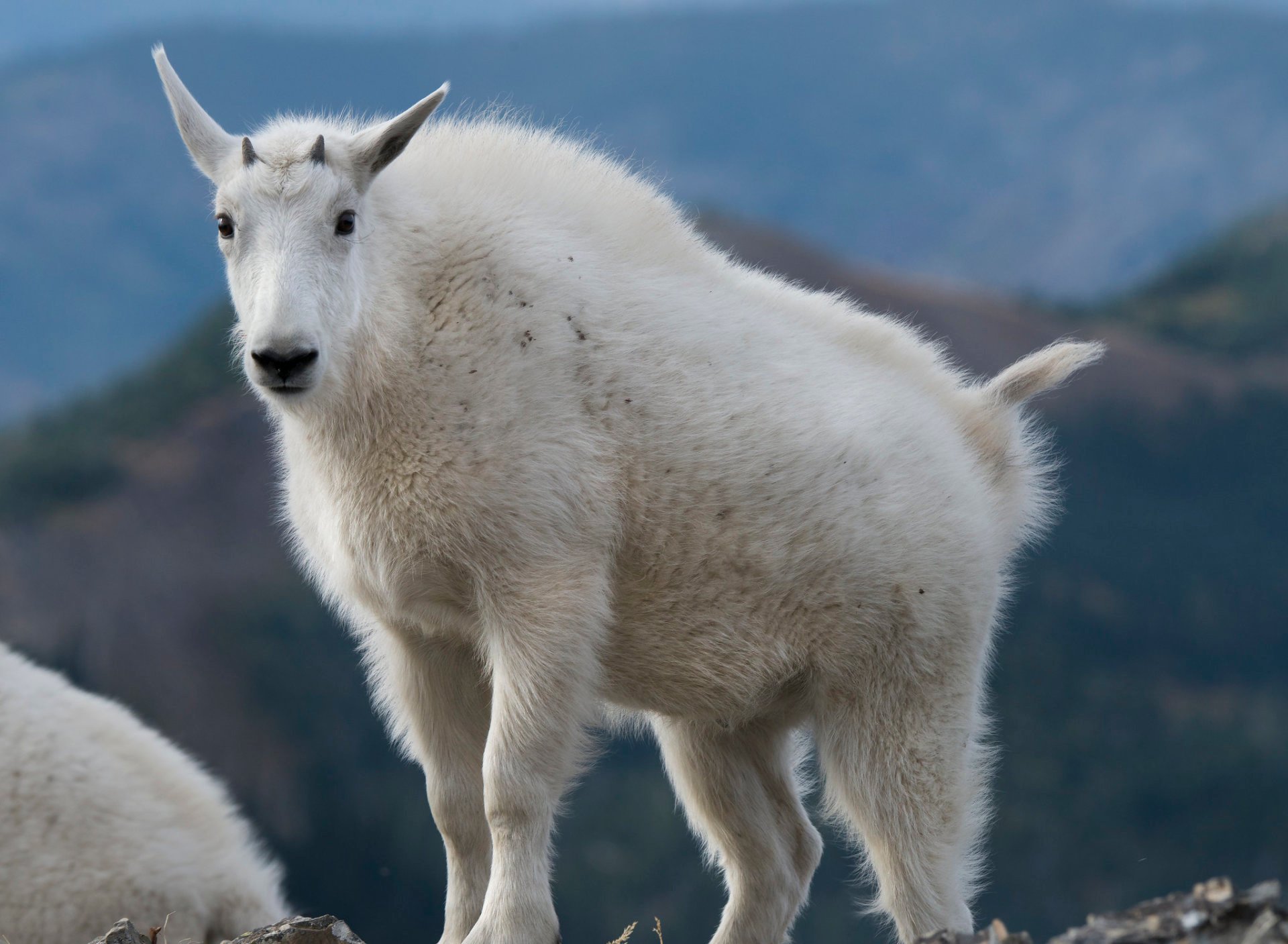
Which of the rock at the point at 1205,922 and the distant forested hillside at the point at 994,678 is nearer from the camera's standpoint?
the rock at the point at 1205,922

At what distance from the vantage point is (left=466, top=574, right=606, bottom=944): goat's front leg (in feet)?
14.8

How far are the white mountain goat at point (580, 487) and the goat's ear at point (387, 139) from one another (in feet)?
0.04

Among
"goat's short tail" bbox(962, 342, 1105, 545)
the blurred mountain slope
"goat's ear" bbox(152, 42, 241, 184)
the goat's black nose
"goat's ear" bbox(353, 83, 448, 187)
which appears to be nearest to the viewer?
the goat's black nose

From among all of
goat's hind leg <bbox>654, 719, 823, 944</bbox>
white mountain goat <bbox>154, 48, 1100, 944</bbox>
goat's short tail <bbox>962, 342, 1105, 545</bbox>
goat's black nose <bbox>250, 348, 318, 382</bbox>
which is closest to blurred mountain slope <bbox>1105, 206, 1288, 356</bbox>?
goat's short tail <bbox>962, 342, 1105, 545</bbox>

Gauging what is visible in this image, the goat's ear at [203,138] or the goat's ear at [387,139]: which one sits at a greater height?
the goat's ear at [203,138]

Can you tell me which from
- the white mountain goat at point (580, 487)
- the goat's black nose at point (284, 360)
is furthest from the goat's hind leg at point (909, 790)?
the goat's black nose at point (284, 360)

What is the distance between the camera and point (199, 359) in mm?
28781

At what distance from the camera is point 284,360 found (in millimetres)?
4270

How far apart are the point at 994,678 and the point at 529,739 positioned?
23732 mm

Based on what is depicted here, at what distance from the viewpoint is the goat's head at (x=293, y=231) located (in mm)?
4301

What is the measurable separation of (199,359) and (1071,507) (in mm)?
17960

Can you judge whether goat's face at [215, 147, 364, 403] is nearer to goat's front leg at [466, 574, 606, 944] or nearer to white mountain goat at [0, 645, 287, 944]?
goat's front leg at [466, 574, 606, 944]

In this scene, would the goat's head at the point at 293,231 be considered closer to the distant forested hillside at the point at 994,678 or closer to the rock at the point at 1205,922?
the rock at the point at 1205,922

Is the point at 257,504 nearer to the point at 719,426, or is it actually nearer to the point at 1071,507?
the point at 1071,507
